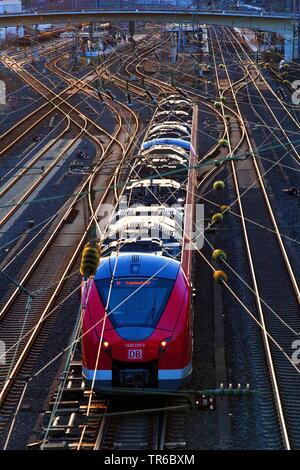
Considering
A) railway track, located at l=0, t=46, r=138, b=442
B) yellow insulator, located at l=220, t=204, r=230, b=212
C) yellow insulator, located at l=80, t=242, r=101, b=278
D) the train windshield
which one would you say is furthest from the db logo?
yellow insulator, located at l=220, t=204, r=230, b=212

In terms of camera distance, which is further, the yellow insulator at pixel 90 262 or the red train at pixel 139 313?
the yellow insulator at pixel 90 262

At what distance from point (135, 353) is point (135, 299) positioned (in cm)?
79

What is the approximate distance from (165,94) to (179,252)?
85.8 ft

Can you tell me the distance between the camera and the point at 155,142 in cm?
1998

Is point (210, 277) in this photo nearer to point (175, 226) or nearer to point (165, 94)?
point (175, 226)

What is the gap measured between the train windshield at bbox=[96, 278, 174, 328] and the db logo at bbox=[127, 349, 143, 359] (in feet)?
1.14

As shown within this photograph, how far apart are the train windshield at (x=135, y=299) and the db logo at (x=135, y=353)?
1.14 feet

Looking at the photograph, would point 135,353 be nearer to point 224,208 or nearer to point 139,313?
point 139,313


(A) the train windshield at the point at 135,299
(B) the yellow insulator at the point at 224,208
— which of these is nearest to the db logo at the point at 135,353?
(A) the train windshield at the point at 135,299

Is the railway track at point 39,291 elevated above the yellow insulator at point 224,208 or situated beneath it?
situated beneath

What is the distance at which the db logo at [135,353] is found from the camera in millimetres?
10234

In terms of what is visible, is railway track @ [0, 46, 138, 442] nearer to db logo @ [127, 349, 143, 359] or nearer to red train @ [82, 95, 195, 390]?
red train @ [82, 95, 195, 390]

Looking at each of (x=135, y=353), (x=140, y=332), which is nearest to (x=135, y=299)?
(x=140, y=332)

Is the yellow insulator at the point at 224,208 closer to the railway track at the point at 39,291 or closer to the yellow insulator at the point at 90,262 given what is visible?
the railway track at the point at 39,291
